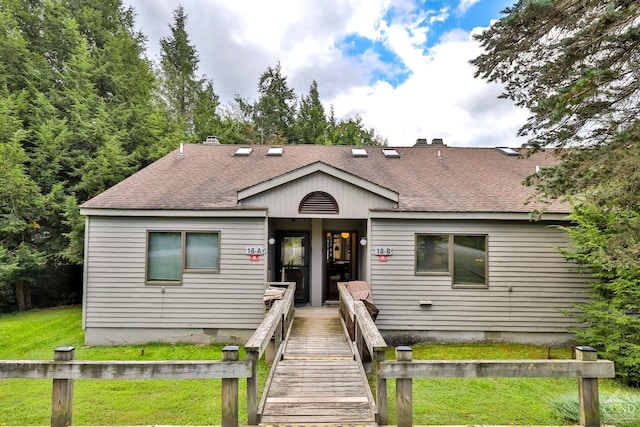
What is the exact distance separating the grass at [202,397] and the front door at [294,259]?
9.29ft

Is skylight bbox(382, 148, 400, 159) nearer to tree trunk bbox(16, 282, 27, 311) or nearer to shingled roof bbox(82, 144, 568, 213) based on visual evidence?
shingled roof bbox(82, 144, 568, 213)

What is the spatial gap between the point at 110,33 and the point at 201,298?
44.4 ft

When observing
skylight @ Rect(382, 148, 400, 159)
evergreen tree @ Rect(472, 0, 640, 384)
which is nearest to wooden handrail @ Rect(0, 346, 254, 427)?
evergreen tree @ Rect(472, 0, 640, 384)

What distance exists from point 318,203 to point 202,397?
432cm

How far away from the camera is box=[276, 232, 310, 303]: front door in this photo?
30.5 ft

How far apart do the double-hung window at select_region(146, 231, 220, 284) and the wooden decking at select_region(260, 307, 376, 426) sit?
283 centimetres

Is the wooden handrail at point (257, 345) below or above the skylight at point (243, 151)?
below

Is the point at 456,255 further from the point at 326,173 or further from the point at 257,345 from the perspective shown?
the point at 257,345

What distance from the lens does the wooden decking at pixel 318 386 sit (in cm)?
333

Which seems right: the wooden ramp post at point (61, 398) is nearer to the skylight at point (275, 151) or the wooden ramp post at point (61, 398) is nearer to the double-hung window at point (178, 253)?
the double-hung window at point (178, 253)

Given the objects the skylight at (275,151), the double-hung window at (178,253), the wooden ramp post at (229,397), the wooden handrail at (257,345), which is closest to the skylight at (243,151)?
the skylight at (275,151)

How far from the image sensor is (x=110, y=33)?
48.0 ft

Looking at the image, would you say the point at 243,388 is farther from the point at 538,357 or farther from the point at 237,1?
the point at 237,1

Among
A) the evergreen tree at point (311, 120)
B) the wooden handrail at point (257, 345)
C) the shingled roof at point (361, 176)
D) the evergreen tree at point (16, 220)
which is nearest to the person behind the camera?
the wooden handrail at point (257, 345)
